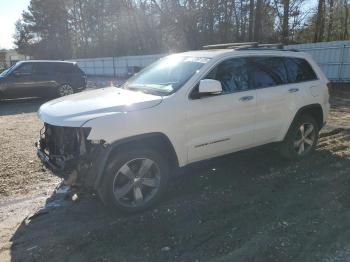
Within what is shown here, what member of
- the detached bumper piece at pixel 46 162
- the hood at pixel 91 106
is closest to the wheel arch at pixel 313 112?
the hood at pixel 91 106

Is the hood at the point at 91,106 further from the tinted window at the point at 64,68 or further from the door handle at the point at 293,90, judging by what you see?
the tinted window at the point at 64,68

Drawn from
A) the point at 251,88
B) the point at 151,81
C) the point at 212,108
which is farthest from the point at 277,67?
the point at 151,81

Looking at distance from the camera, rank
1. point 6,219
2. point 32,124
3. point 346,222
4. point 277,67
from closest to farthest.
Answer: point 346,222 → point 6,219 → point 277,67 → point 32,124

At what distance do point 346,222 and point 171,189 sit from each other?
2.21 meters

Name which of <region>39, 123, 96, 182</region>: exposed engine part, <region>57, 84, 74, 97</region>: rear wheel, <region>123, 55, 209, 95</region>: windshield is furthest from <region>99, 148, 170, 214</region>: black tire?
<region>57, 84, 74, 97</region>: rear wheel

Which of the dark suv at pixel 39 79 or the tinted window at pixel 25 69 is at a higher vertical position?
the tinted window at pixel 25 69

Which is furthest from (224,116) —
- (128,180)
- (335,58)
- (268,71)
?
(335,58)

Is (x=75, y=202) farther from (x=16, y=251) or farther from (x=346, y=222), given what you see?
(x=346, y=222)

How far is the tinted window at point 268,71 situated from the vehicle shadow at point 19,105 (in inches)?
388

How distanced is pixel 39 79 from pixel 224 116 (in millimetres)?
12394

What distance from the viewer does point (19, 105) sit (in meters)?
15.3

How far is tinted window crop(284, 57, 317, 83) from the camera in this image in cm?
615

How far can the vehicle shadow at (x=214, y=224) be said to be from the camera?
376 cm

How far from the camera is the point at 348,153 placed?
Answer: 669 cm
